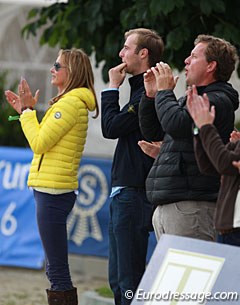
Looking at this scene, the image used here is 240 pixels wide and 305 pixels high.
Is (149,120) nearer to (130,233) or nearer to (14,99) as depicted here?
(130,233)

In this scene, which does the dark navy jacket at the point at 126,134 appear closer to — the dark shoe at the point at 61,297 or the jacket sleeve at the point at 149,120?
the jacket sleeve at the point at 149,120

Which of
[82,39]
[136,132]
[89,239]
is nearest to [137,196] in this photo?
[136,132]

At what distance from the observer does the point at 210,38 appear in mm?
5129

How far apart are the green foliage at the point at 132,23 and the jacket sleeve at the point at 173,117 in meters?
1.69

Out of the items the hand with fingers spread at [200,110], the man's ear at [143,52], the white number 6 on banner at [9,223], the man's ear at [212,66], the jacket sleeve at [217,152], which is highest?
the man's ear at [212,66]

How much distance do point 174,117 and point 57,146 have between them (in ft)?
4.42

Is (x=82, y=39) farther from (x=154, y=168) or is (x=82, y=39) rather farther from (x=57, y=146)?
(x=154, y=168)

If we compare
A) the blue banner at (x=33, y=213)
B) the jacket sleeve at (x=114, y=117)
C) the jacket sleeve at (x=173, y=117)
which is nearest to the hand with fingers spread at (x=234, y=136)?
the jacket sleeve at (x=173, y=117)

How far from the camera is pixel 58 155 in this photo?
239 inches

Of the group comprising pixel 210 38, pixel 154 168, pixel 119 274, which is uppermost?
pixel 210 38

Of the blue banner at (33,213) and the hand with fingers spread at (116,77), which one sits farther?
the blue banner at (33,213)

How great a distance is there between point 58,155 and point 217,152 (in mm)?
1737

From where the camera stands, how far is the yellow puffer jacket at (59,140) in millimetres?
6020

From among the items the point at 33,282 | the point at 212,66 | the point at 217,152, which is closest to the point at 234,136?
the point at 212,66
